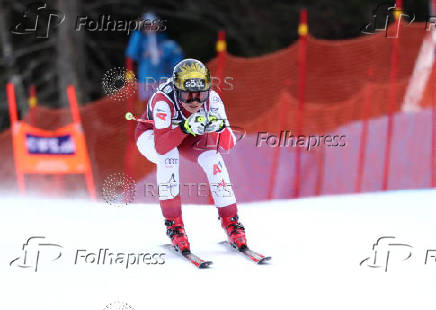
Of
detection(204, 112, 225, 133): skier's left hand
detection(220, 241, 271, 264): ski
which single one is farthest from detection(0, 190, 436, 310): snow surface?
detection(204, 112, 225, 133): skier's left hand

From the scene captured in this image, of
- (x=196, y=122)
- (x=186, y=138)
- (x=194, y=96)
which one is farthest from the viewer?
(x=186, y=138)

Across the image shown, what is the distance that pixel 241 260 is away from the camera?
4.61 m

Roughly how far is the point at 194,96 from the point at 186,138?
495 millimetres

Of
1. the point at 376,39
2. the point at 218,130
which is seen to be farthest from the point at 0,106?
the point at 218,130

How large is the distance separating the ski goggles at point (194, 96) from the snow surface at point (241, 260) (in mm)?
1106

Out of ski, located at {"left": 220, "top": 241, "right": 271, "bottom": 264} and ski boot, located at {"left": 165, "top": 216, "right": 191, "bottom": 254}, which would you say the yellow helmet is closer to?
ski boot, located at {"left": 165, "top": 216, "right": 191, "bottom": 254}

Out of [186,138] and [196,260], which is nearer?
[196,260]

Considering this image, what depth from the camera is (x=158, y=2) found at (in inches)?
607

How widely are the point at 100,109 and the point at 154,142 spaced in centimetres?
433

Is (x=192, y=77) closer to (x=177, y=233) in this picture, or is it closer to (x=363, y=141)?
(x=177, y=233)

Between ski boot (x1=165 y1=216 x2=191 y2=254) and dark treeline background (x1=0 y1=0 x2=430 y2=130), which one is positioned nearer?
ski boot (x1=165 y1=216 x2=191 y2=254)

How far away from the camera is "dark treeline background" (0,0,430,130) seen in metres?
14.2

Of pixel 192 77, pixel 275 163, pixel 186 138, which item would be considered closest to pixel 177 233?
pixel 186 138

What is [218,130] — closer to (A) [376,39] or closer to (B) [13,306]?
(B) [13,306]
